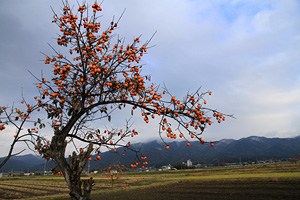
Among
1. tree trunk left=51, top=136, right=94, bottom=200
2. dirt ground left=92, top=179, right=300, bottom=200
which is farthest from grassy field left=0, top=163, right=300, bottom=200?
tree trunk left=51, top=136, right=94, bottom=200

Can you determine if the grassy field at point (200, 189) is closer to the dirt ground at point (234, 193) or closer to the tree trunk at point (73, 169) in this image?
the dirt ground at point (234, 193)

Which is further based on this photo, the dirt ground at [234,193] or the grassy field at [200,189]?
the grassy field at [200,189]

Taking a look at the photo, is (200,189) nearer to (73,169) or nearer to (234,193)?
(234,193)

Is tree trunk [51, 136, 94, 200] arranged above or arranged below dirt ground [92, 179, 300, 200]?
above

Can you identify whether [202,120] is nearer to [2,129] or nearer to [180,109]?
[180,109]

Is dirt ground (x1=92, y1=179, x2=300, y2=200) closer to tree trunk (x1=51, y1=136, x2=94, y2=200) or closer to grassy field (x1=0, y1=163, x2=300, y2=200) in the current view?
grassy field (x1=0, y1=163, x2=300, y2=200)

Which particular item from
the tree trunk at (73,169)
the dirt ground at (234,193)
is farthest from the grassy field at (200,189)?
the tree trunk at (73,169)

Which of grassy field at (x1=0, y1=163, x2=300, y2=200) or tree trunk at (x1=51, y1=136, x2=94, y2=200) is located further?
grassy field at (x1=0, y1=163, x2=300, y2=200)

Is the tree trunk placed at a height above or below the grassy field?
above

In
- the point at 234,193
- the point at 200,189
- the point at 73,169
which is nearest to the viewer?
the point at 73,169

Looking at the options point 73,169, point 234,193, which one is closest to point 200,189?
point 234,193

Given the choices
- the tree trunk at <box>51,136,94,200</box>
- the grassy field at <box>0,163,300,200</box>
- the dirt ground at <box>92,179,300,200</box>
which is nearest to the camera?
the tree trunk at <box>51,136,94,200</box>

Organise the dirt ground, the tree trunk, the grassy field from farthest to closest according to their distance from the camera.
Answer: the grassy field, the dirt ground, the tree trunk

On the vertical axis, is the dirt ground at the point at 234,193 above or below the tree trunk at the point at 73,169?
below
